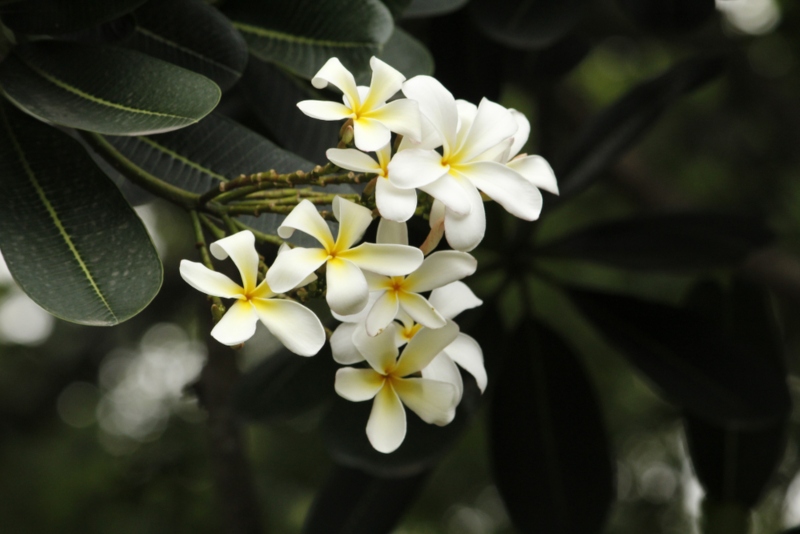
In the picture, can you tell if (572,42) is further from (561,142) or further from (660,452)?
(660,452)

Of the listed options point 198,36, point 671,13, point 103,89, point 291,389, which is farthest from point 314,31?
point 671,13

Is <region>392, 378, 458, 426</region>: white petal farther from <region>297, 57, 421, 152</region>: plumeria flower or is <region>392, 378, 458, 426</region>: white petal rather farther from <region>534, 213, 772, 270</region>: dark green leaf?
<region>534, 213, 772, 270</region>: dark green leaf

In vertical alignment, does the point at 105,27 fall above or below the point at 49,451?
above

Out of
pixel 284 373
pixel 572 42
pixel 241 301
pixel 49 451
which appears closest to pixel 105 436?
pixel 49 451

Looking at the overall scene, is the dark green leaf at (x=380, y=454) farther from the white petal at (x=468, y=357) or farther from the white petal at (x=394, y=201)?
the white petal at (x=394, y=201)

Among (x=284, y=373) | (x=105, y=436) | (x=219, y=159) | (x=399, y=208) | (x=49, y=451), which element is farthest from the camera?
(x=105, y=436)

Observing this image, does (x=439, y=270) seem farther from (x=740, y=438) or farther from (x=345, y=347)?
(x=740, y=438)
